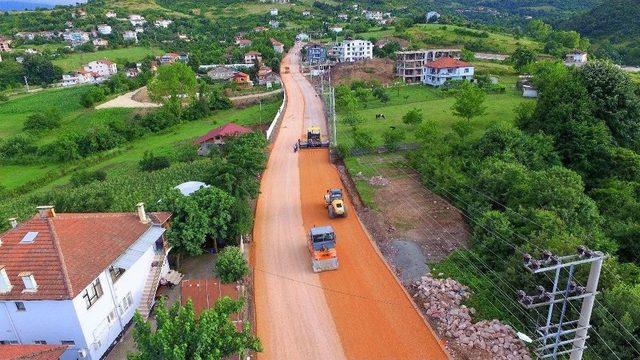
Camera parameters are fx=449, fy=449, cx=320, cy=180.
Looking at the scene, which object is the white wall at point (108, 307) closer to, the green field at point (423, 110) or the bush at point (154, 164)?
the green field at point (423, 110)

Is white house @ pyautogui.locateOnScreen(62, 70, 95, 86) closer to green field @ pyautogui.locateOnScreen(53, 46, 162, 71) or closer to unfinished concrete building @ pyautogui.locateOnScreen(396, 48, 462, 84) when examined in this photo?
green field @ pyautogui.locateOnScreen(53, 46, 162, 71)

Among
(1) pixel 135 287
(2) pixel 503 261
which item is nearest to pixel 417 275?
(2) pixel 503 261

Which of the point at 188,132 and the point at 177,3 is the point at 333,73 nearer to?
the point at 188,132

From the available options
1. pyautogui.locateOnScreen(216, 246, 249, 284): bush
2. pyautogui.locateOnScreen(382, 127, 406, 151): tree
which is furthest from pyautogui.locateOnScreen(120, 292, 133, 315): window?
pyautogui.locateOnScreen(382, 127, 406, 151): tree

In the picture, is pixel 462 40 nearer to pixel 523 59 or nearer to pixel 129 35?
pixel 523 59

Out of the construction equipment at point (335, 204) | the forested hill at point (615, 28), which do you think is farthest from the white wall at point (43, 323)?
the forested hill at point (615, 28)

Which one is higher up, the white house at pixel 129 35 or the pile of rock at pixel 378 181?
the white house at pixel 129 35
